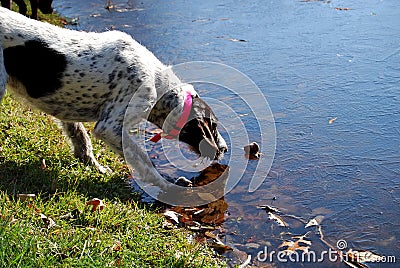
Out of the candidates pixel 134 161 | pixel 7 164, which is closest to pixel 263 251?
pixel 134 161

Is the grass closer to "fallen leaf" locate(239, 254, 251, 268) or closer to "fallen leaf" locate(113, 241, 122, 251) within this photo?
"fallen leaf" locate(113, 241, 122, 251)

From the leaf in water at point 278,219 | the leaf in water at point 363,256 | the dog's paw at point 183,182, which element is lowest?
the dog's paw at point 183,182

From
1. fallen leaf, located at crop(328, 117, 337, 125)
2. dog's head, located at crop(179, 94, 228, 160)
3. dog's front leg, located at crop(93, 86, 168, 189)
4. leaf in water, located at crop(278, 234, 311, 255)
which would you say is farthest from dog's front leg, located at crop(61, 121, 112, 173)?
fallen leaf, located at crop(328, 117, 337, 125)

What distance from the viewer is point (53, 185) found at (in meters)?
4.57

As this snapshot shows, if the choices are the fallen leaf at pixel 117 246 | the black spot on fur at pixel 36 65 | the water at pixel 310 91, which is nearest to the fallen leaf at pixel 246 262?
the water at pixel 310 91

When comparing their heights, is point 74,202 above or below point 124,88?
below

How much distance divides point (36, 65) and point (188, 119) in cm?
126

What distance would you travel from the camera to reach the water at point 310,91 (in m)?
4.68

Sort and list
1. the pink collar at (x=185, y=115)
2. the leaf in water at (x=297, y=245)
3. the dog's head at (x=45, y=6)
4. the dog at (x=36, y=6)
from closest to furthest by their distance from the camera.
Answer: the leaf in water at (x=297, y=245) < the pink collar at (x=185, y=115) < the dog at (x=36, y=6) < the dog's head at (x=45, y=6)

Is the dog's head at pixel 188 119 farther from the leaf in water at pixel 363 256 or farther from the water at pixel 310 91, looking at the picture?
the leaf in water at pixel 363 256

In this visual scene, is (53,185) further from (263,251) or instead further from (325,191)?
(325,191)

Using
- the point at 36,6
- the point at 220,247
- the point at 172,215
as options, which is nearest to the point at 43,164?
the point at 172,215

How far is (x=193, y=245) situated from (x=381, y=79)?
380 centimetres

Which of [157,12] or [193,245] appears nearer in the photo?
[193,245]
